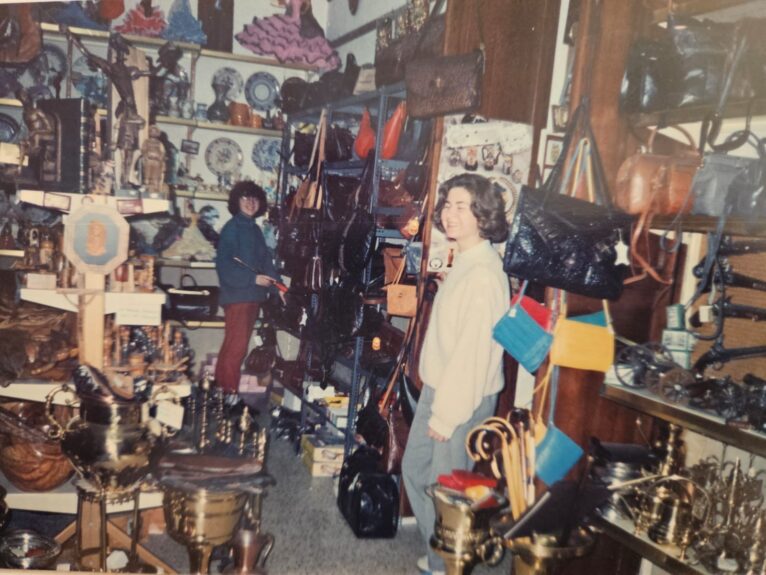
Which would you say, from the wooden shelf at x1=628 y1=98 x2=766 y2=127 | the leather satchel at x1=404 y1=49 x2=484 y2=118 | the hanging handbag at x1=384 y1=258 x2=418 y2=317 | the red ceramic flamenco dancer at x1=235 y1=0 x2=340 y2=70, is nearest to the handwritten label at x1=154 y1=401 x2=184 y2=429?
the hanging handbag at x1=384 y1=258 x2=418 y2=317

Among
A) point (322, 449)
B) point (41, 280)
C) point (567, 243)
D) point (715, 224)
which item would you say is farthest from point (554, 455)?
point (41, 280)

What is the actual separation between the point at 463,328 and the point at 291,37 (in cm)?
118

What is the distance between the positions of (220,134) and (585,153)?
3.98ft

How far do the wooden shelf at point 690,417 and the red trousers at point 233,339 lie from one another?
51.0 inches

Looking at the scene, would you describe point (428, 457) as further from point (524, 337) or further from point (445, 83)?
point (445, 83)

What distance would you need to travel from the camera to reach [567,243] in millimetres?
1782

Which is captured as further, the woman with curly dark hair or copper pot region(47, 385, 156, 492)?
the woman with curly dark hair

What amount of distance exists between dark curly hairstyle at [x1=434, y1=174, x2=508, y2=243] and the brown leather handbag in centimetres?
44

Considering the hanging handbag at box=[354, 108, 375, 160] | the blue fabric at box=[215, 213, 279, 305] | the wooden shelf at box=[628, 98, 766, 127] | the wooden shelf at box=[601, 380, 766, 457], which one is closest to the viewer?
the wooden shelf at box=[601, 380, 766, 457]

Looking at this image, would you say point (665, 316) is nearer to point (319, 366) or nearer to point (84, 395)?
point (319, 366)

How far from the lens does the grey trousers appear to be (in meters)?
2.15

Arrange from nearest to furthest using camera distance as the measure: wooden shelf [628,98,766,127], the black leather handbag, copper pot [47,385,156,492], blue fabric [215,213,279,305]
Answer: wooden shelf [628,98,766,127], copper pot [47,385,156,492], blue fabric [215,213,279,305], the black leather handbag

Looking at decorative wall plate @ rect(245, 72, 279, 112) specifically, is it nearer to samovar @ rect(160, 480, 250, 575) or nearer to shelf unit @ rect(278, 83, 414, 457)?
shelf unit @ rect(278, 83, 414, 457)

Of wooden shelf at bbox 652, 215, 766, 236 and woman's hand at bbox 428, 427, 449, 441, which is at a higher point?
wooden shelf at bbox 652, 215, 766, 236
